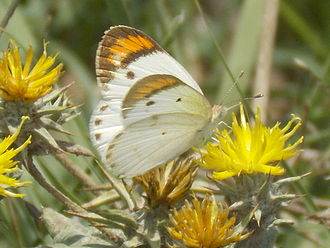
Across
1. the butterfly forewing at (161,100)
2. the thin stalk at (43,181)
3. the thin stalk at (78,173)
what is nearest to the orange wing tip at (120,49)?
the butterfly forewing at (161,100)

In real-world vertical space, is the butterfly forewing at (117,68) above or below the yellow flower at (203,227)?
above

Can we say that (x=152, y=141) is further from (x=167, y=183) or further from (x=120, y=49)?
(x=120, y=49)

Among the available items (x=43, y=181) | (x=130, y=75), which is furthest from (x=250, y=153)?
(x=43, y=181)

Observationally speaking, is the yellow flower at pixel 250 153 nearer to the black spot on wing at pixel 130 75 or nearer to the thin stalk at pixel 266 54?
the black spot on wing at pixel 130 75

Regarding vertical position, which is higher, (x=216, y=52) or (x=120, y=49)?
(x=120, y=49)

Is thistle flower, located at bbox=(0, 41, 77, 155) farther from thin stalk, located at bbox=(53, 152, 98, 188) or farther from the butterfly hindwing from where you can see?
thin stalk, located at bbox=(53, 152, 98, 188)

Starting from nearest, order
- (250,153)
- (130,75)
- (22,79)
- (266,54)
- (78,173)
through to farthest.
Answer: (250,153) < (22,79) < (130,75) < (78,173) < (266,54)

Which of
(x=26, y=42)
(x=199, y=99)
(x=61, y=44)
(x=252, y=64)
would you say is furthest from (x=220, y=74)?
(x=199, y=99)
